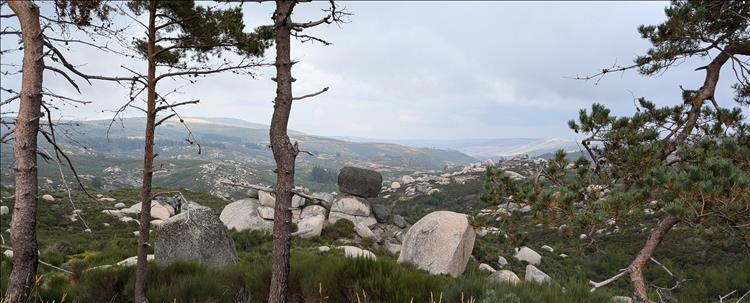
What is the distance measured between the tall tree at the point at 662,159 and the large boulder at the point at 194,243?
9841 mm

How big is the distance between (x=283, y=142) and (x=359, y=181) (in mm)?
20001

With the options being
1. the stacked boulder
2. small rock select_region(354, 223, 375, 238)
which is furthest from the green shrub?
the stacked boulder

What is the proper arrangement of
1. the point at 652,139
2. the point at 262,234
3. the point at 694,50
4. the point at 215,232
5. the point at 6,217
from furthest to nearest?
1. the point at 6,217
2. the point at 262,234
3. the point at 215,232
4. the point at 694,50
5. the point at 652,139

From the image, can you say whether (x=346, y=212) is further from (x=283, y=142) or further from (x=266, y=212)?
(x=283, y=142)

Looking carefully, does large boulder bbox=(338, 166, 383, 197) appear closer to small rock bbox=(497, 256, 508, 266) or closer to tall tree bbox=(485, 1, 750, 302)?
small rock bbox=(497, 256, 508, 266)

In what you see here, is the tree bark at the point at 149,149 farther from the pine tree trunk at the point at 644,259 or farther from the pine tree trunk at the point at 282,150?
the pine tree trunk at the point at 644,259

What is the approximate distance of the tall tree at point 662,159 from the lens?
15.7 ft

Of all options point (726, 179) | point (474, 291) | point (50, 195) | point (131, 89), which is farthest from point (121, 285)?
point (50, 195)

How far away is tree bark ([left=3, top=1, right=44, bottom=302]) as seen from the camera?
4.23 m

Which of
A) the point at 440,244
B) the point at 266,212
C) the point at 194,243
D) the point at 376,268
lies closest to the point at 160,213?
the point at 266,212

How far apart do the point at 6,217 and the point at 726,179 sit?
3924 centimetres

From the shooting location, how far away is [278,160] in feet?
16.6

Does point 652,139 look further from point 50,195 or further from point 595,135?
point 50,195

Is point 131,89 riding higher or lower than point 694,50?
lower
